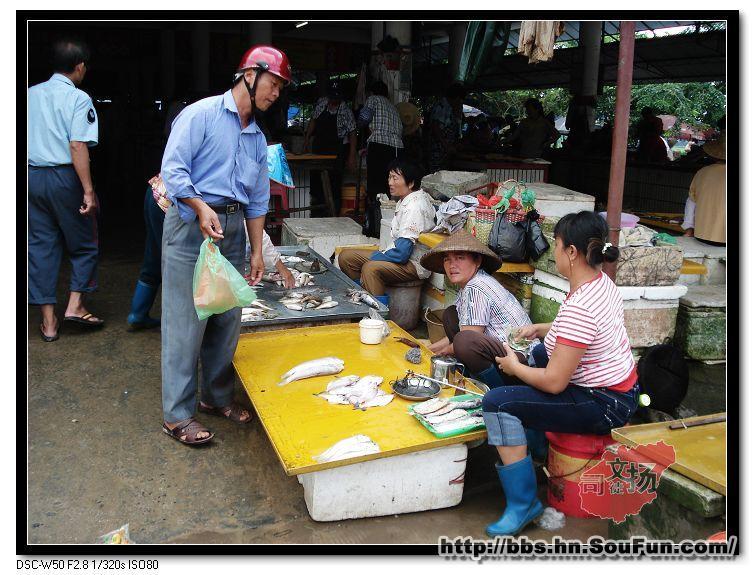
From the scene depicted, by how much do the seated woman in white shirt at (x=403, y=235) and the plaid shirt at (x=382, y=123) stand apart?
3350 millimetres

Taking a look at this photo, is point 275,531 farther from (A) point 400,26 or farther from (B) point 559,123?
(B) point 559,123

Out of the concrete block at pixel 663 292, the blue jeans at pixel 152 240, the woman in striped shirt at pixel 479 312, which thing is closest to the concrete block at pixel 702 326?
the concrete block at pixel 663 292

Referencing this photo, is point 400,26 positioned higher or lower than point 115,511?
higher

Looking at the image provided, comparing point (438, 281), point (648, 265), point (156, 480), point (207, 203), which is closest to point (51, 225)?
point (207, 203)

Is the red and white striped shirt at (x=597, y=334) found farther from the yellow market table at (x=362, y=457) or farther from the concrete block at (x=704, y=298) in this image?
the concrete block at (x=704, y=298)

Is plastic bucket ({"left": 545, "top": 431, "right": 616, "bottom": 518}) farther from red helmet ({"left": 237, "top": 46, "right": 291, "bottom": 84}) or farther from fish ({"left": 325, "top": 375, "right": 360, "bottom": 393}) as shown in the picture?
red helmet ({"left": 237, "top": 46, "right": 291, "bottom": 84})

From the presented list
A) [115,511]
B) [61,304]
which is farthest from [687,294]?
[61,304]

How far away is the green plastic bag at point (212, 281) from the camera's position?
11.8 ft

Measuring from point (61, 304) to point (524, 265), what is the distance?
4236mm

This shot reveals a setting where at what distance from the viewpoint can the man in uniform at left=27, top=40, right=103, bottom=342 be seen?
5.13 m

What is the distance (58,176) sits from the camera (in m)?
5.23

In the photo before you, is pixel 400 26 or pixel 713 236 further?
pixel 400 26

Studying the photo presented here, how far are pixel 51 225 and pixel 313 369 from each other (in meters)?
2.71

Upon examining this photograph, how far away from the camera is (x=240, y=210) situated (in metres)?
3.93
